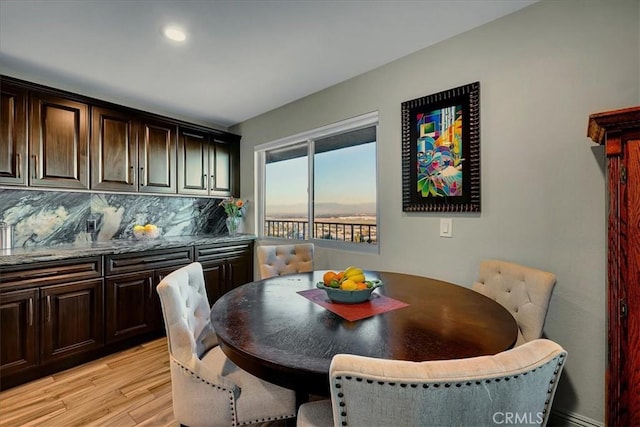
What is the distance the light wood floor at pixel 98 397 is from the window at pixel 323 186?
70.8 inches

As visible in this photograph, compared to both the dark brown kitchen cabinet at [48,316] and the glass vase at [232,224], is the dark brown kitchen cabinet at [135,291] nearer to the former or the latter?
the dark brown kitchen cabinet at [48,316]

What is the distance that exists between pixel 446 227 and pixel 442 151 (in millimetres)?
542

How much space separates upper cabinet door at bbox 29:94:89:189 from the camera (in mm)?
2422

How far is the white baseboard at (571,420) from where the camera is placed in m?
1.61

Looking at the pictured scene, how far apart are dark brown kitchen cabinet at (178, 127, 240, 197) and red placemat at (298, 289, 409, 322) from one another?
8.31ft

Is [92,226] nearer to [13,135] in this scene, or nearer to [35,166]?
[35,166]

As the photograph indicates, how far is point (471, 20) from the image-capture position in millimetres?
1928

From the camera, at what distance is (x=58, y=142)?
2535 millimetres

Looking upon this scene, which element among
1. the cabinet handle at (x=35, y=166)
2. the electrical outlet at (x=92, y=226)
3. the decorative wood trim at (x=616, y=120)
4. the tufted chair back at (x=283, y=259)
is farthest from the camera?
the electrical outlet at (x=92, y=226)

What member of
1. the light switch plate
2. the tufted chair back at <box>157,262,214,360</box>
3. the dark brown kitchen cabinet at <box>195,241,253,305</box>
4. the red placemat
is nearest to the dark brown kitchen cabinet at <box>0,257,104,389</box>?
the dark brown kitchen cabinet at <box>195,241,253,305</box>

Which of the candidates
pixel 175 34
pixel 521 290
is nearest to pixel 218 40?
pixel 175 34

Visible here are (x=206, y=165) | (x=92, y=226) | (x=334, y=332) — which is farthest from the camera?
(x=206, y=165)

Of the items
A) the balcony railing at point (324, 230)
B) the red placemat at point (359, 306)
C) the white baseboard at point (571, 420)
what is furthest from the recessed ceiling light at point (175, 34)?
the white baseboard at point (571, 420)

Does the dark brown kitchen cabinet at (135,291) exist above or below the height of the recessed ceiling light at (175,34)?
below
